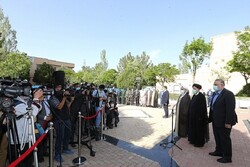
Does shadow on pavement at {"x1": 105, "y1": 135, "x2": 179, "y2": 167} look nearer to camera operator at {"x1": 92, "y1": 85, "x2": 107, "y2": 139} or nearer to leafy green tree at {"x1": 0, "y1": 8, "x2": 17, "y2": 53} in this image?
camera operator at {"x1": 92, "y1": 85, "x2": 107, "y2": 139}

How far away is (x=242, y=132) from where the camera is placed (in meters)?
8.39

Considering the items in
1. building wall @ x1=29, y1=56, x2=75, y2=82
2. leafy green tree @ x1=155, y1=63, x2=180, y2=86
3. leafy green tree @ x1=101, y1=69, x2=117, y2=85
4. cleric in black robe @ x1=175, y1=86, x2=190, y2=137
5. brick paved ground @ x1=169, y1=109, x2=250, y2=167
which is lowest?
brick paved ground @ x1=169, y1=109, x2=250, y2=167

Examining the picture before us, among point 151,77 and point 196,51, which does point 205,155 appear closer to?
point 196,51

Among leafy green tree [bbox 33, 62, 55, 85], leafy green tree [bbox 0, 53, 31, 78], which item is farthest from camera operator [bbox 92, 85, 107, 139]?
leafy green tree [bbox 33, 62, 55, 85]

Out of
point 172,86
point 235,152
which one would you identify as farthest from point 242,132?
point 172,86

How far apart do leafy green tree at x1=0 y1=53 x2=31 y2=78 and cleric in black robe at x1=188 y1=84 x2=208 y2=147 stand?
1177 inches

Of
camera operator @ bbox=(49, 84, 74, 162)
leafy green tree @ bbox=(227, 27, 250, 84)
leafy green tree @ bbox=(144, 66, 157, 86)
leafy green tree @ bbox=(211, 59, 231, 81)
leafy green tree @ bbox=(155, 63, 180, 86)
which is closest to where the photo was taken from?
camera operator @ bbox=(49, 84, 74, 162)

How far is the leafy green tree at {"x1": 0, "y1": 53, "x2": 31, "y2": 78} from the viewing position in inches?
1181

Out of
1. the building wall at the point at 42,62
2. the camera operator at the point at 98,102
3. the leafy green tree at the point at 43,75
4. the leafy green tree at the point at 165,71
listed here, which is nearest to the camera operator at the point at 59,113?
the camera operator at the point at 98,102

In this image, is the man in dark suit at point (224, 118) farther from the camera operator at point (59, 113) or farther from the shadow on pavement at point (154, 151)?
the camera operator at point (59, 113)

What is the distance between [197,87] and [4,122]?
16.7ft

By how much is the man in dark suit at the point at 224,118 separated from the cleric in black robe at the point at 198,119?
77 cm

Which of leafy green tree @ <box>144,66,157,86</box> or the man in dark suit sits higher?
leafy green tree @ <box>144,66,157,86</box>

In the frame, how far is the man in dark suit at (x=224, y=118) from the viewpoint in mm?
4656
